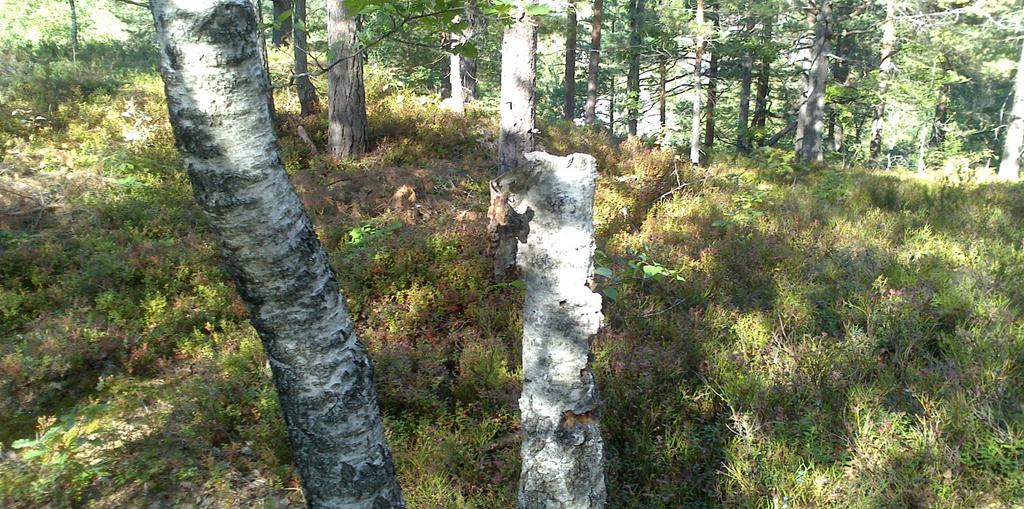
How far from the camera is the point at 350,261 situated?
5973 millimetres

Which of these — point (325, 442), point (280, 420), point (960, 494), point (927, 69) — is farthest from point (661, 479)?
point (927, 69)

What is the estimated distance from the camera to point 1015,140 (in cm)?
1238

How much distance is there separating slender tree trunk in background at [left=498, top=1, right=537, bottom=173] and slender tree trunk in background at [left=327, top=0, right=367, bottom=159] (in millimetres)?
3634

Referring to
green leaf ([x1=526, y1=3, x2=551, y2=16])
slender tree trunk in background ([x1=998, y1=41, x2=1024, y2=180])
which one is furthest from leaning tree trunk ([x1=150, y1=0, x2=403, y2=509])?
slender tree trunk in background ([x1=998, y1=41, x2=1024, y2=180])

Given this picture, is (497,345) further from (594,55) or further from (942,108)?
(942,108)

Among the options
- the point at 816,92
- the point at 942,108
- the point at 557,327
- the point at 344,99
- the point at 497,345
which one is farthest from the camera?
the point at 942,108

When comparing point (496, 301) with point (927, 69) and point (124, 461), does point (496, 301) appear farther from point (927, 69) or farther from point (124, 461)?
point (927, 69)

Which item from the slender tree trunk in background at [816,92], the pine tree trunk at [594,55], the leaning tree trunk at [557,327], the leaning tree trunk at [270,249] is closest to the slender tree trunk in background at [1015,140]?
the slender tree trunk in background at [816,92]

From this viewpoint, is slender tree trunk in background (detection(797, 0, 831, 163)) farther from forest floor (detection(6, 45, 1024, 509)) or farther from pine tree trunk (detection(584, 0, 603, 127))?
forest floor (detection(6, 45, 1024, 509))

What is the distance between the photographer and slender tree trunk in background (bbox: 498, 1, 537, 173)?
648cm

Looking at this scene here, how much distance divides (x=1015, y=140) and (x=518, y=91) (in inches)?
508

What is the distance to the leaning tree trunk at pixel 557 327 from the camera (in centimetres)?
205

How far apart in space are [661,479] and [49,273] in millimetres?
6561

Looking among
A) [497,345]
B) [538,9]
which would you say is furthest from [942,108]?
[538,9]
